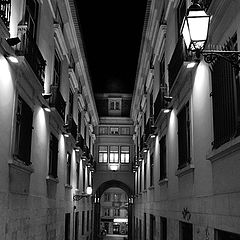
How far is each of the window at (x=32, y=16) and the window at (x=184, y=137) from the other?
447 cm

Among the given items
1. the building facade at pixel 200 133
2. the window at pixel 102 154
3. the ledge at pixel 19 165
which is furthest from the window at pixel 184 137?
the window at pixel 102 154

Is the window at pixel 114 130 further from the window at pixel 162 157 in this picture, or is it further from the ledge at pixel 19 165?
the ledge at pixel 19 165

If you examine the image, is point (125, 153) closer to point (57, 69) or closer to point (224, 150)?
point (57, 69)

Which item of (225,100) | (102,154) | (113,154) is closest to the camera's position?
(225,100)

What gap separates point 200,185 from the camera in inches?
355

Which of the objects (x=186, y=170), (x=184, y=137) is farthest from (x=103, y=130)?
(x=186, y=170)

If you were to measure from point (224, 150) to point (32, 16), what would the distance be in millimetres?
7375

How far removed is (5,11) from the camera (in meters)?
8.51

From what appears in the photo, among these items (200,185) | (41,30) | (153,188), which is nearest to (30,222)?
(200,185)

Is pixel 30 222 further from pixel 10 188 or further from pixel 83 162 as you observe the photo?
pixel 83 162

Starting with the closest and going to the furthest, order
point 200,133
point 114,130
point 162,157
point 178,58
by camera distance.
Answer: point 200,133
point 178,58
point 162,157
point 114,130

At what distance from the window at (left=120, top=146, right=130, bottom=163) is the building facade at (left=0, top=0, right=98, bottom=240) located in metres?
17.2

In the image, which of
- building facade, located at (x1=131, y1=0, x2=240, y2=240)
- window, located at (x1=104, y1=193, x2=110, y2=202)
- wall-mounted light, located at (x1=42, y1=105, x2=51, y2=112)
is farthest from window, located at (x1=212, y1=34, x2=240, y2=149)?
window, located at (x1=104, y1=193, x2=110, y2=202)

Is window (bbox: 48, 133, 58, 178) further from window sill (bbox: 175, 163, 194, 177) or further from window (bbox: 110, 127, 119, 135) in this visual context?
window (bbox: 110, 127, 119, 135)
